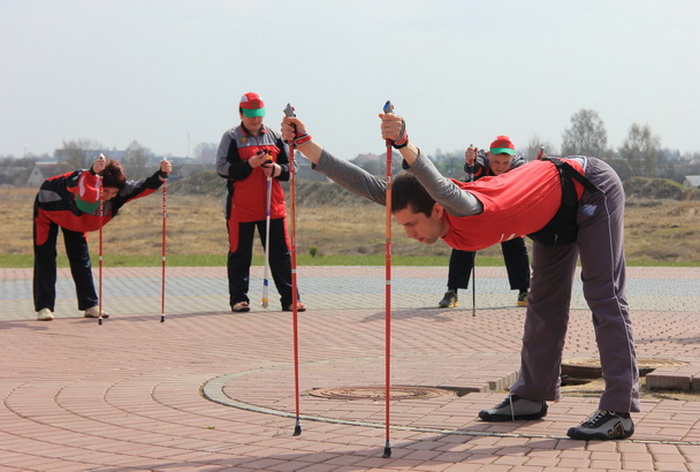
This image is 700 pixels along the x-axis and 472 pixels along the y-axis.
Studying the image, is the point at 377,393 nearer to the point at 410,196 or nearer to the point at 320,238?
the point at 410,196

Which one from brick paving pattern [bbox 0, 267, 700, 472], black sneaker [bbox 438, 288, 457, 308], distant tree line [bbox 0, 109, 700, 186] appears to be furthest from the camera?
distant tree line [bbox 0, 109, 700, 186]

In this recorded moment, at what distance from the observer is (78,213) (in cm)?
1190

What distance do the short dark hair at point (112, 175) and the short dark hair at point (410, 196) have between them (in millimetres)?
7117

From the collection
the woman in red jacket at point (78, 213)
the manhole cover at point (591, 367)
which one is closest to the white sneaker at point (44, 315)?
the woman in red jacket at point (78, 213)

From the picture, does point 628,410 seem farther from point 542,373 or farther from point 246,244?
point 246,244

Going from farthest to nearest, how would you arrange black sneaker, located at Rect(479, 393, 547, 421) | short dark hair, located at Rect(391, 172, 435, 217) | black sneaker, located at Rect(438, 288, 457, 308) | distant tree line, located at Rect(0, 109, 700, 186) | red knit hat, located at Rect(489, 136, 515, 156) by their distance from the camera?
distant tree line, located at Rect(0, 109, 700, 186) < black sneaker, located at Rect(438, 288, 457, 308) < red knit hat, located at Rect(489, 136, 515, 156) < black sneaker, located at Rect(479, 393, 547, 421) < short dark hair, located at Rect(391, 172, 435, 217)

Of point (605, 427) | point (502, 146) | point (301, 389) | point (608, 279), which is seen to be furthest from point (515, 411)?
point (502, 146)

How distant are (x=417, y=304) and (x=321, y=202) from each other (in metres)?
61.3

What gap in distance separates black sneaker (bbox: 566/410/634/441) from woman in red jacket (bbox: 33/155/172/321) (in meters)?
7.04

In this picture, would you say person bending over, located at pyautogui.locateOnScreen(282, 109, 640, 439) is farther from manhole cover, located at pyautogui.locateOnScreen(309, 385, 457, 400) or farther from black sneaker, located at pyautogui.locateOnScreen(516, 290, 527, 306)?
black sneaker, located at pyautogui.locateOnScreen(516, 290, 527, 306)

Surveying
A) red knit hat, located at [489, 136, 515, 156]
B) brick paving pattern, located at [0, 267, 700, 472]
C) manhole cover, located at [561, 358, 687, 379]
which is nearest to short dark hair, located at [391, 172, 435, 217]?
brick paving pattern, located at [0, 267, 700, 472]

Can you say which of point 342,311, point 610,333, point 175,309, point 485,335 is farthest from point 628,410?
point 175,309

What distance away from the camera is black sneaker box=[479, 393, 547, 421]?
5996 millimetres

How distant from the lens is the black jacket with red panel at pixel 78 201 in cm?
1179
